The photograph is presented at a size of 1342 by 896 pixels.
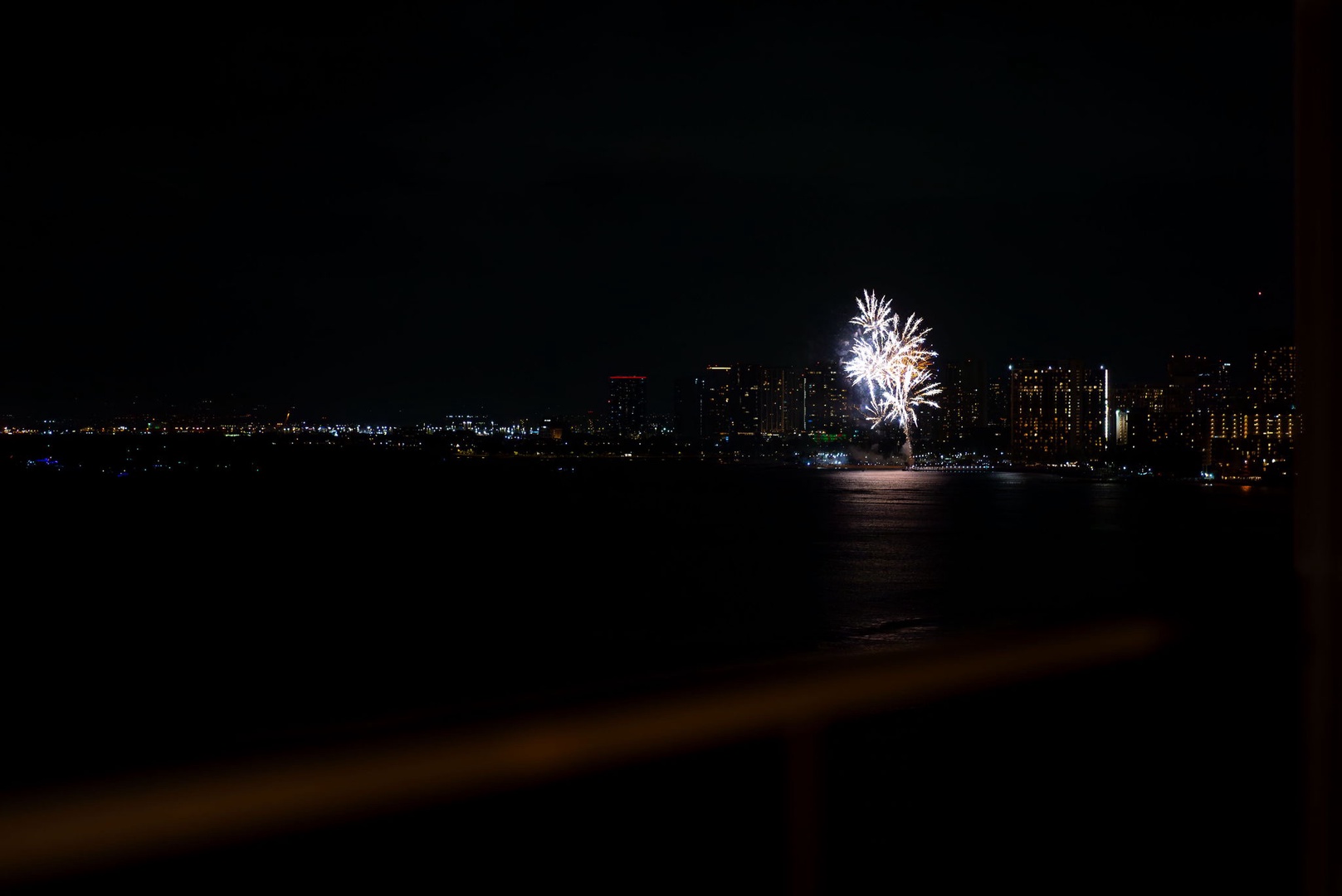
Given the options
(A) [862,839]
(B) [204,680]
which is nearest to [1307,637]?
(A) [862,839]

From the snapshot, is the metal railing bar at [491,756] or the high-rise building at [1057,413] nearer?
the metal railing bar at [491,756]

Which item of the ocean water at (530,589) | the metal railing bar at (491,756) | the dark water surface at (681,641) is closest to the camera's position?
the metal railing bar at (491,756)

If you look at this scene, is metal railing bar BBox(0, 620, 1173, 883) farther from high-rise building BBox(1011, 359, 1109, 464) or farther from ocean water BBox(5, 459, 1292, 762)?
high-rise building BBox(1011, 359, 1109, 464)

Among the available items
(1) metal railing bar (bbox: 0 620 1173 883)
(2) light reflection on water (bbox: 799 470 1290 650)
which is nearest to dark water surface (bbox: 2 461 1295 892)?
(1) metal railing bar (bbox: 0 620 1173 883)

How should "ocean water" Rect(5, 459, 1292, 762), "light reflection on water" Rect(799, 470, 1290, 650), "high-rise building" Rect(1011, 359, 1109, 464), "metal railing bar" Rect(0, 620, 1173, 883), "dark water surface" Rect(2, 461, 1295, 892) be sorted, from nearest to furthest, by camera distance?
"metal railing bar" Rect(0, 620, 1173, 883)
"dark water surface" Rect(2, 461, 1295, 892)
"ocean water" Rect(5, 459, 1292, 762)
"light reflection on water" Rect(799, 470, 1290, 650)
"high-rise building" Rect(1011, 359, 1109, 464)

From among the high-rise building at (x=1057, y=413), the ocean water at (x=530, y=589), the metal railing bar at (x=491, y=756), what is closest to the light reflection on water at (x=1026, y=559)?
the ocean water at (x=530, y=589)

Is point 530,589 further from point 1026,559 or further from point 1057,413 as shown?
point 1057,413

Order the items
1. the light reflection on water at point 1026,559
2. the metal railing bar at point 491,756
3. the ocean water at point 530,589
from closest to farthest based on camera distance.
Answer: the metal railing bar at point 491,756 < the ocean water at point 530,589 < the light reflection on water at point 1026,559

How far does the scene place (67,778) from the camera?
3.56 feet

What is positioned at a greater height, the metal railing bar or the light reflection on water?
the metal railing bar

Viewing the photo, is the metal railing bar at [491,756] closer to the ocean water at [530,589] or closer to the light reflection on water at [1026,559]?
the ocean water at [530,589]

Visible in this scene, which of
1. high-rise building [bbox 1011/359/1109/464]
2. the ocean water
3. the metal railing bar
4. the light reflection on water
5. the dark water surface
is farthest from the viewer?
high-rise building [bbox 1011/359/1109/464]

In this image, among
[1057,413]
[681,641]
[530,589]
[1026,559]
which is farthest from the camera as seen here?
[1057,413]

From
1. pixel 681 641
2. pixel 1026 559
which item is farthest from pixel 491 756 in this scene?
pixel 1026 559
